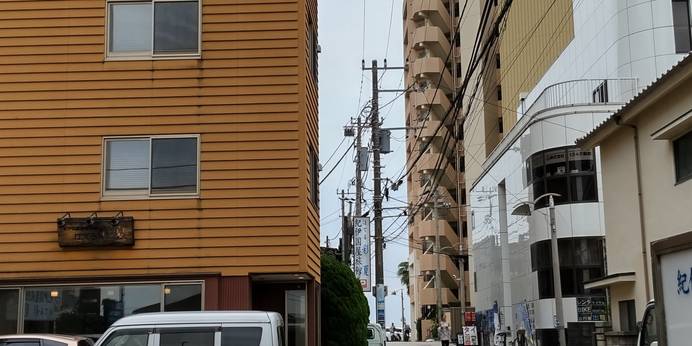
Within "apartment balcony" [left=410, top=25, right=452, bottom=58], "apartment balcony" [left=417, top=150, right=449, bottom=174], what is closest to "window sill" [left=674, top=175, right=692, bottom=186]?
"apartment balcony" [left=417, top=150, right=449, bottom=174]

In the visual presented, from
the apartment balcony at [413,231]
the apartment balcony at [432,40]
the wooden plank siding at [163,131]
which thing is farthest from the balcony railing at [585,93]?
the apartment balcony at [413,231]

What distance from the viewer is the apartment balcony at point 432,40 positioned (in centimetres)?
7331

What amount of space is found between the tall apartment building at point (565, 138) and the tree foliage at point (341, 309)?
567 centimetres

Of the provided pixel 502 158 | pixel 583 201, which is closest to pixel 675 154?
→ pixel 583 201

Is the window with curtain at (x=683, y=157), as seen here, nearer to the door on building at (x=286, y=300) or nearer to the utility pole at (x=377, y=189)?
the door on building at (x=286, y=300)

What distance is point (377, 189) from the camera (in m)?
29.5

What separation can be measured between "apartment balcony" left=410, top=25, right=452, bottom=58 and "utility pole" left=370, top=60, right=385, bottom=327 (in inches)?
1666

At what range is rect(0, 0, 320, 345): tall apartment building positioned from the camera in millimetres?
14531

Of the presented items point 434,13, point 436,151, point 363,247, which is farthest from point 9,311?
point 434,13

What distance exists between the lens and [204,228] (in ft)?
48.2

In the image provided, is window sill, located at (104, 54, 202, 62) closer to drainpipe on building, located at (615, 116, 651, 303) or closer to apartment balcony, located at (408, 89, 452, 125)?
drainpipe on building, located at (615, 116, 651, 303)

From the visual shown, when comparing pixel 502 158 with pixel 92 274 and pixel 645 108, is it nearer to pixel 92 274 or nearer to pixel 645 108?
pixel 645 108

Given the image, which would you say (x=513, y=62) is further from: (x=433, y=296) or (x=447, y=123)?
(x=433, y=296)

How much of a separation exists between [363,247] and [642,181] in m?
17.4
